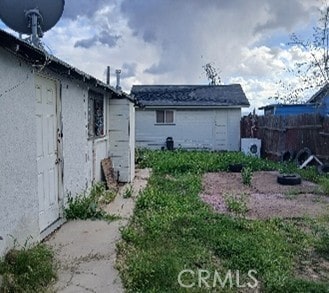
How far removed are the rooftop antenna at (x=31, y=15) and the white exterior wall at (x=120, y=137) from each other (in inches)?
201

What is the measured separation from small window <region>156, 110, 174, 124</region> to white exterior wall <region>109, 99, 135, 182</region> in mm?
11500

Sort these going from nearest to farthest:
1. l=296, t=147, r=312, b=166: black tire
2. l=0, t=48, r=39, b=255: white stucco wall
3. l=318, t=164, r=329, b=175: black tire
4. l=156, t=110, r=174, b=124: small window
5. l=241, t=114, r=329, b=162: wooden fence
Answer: l=0, t=48, r=39, b=255: white stucco wall
l=318, t=164, r=329, b=175: black tire
l=241, t=114, r=329, b=162: wooden fence
l=296, t=147, r=312, b=166: black tire
l=156, t=110, r=174, b=124: small window

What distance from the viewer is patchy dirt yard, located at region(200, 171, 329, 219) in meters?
7.84

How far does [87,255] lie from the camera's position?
4840 mm

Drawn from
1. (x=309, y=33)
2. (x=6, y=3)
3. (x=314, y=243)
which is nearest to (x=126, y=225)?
(x=314, y=243)

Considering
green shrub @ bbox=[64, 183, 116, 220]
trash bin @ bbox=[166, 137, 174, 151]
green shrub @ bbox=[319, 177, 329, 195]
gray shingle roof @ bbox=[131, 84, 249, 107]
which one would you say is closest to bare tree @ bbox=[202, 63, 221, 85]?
gray shingle roof @ bbox=[131, 84, 249, 107]

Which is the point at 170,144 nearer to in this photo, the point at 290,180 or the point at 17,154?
the point at 290,180

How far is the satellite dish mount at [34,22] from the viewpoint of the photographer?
5.25 metres

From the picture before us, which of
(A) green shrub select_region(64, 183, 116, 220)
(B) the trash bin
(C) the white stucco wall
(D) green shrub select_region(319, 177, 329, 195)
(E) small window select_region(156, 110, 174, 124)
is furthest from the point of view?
(E) small window select_region(156, 110, 174, 124)

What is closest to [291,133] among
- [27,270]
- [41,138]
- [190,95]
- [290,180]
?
[290,180]

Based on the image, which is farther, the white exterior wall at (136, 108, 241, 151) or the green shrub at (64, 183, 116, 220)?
the white exterior wall at (136, 108, 241, 151)

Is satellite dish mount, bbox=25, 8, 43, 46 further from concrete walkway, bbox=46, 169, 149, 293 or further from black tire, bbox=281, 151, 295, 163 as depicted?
black tire, bbox=281, 151, 295, 163

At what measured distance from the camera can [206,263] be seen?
4.89m

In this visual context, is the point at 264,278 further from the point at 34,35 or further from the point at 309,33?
the point at 309,33
